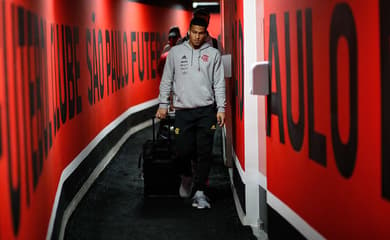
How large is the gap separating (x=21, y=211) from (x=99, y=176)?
12.8 feet

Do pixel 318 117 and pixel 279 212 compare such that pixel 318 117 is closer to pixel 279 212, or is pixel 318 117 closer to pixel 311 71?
pixel 311 71

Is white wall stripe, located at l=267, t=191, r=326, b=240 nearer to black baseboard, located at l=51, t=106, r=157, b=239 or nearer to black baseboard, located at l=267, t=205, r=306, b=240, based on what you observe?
black baseboard, located at l=267, t=205, r=306, b=240

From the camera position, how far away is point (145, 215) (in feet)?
17.7

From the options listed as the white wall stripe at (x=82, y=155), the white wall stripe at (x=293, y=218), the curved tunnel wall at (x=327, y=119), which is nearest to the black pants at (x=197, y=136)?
the white wall stripe at (x=82, y=155)

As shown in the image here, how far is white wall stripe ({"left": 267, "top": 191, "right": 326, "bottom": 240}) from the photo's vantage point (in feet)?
9.68

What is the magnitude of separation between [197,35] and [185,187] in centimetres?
130

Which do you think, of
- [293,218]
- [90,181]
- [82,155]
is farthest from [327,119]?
[90,181]

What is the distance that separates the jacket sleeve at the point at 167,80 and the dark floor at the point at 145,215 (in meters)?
0.85

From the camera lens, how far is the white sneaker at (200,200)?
18.6 ft

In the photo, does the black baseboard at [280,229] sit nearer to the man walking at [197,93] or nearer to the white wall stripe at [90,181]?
the white wall stripe at [90,181]

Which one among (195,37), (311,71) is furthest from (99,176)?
(311,71)

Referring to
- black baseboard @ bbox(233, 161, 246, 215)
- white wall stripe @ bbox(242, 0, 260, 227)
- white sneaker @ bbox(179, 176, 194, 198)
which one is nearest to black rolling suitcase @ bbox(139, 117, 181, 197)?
white sneaker @ bbox(179, 176, 194, 198)

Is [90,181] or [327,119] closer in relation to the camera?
[327,119]

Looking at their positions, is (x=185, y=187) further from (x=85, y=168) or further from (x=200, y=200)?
(x=85, y=168)
